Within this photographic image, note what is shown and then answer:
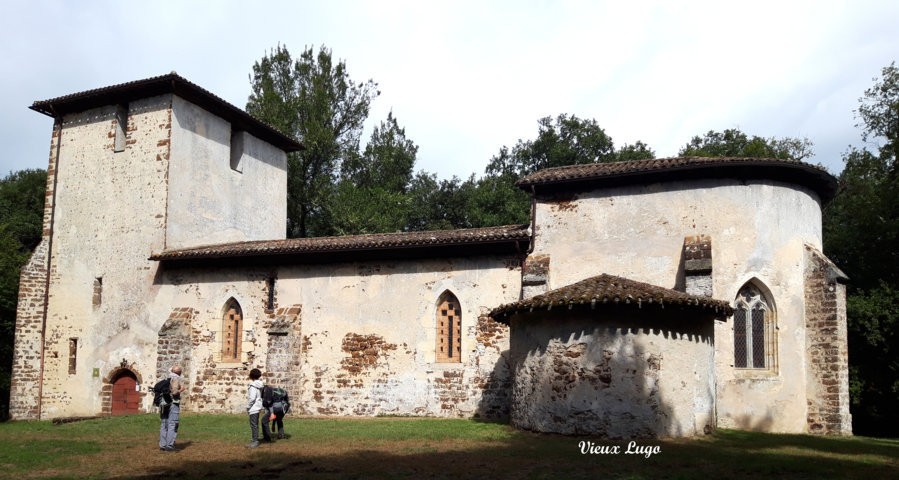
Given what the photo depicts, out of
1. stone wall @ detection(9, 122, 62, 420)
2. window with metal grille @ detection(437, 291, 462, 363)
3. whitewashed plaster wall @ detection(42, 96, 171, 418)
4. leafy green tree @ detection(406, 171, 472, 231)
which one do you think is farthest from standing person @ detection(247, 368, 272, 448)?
leafy green tree @ detection(406, 171, 472, 231)

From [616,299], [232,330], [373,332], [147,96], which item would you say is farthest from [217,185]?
[616,299]

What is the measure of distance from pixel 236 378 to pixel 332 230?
1577 cm

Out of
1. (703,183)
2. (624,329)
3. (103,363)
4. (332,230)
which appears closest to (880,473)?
(624,329)

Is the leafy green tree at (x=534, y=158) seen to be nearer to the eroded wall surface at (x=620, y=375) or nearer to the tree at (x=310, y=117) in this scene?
the tree at (x=310, y=117)

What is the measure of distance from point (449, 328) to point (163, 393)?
816 centimetres

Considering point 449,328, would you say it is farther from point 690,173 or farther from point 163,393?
point 163,393

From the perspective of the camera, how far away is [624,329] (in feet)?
45.9

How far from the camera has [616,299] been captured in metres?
13.7

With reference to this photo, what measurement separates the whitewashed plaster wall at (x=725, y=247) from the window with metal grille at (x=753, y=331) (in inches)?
7.6

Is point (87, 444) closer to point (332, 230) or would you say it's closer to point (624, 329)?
point (624, 329)

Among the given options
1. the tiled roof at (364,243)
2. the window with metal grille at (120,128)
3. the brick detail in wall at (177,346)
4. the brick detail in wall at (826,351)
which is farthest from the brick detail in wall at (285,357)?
the brick detail in wall at (826,351)

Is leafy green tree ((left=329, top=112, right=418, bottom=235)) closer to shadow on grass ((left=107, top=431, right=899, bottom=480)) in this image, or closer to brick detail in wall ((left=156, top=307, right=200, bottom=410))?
brick detail in wall ((left=156, top=307, right=200, bottom=410))

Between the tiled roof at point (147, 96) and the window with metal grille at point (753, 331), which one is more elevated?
the tiled roof at point (147, 96)

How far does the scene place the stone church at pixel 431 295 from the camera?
1445 cm
